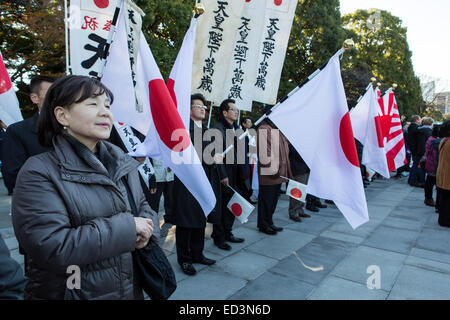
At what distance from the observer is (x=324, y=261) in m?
3.73

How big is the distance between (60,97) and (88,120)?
16 centimetres

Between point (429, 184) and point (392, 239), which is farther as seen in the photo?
point (429, 184)

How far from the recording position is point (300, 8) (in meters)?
15.9

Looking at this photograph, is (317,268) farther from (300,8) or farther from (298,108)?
(300,8)

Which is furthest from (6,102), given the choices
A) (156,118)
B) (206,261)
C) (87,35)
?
(206,261)

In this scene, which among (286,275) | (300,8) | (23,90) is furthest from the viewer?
(300,8)

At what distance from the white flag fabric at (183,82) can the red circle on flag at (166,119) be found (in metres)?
0.35

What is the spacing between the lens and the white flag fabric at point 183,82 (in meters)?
3.01

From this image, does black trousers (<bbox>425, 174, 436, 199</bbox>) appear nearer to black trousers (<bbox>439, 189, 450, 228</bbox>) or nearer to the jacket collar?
black trousers (<bbox>439, 189, 450, 228</bbox>)

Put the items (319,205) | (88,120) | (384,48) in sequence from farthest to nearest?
(384,48)
(319,205)
(88,120)

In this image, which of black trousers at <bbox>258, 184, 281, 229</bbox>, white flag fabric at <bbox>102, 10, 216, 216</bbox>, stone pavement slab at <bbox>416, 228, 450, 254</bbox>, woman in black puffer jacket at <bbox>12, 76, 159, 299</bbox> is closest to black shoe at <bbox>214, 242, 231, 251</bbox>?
black trousers at <bbox>258, 184, 281, 229</bbox>

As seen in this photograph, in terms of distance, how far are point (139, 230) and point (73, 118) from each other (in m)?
0.61

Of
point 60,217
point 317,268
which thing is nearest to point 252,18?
point 317,268

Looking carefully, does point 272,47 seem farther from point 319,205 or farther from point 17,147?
point 17,147
